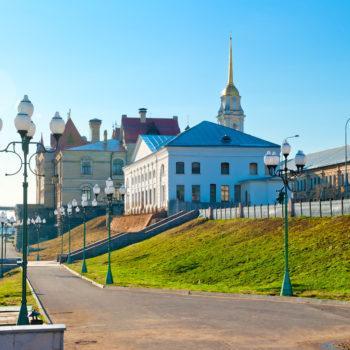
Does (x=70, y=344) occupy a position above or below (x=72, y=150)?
below

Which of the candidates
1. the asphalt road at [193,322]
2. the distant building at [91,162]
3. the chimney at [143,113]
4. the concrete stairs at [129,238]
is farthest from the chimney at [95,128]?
the asphalt road at [193,322]

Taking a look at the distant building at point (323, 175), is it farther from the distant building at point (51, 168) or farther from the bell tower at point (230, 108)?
the distant building at point (51, 168)

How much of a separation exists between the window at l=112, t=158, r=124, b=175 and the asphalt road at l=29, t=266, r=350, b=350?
80.9 metres

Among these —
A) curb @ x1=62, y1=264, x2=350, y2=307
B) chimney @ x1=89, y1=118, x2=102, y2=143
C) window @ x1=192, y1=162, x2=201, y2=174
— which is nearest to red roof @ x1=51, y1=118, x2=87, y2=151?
chimney @ x1=89, y1=118, x2=102, y2=143

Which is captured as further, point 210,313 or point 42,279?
point 42,279

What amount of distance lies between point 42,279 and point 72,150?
2670 inches

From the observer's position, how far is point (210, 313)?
20172 mm

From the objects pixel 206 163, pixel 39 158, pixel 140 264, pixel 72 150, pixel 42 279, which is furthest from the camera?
pixel 39 158

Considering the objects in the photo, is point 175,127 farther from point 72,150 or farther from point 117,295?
point 117,295

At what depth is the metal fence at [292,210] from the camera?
3822cm

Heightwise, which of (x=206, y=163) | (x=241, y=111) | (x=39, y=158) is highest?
(x=241, y=111)

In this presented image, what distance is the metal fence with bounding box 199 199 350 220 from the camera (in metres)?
38.2

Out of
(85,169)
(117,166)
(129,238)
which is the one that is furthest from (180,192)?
(85,169)

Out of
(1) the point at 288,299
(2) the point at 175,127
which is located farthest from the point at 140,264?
(2) the point at 175,127
